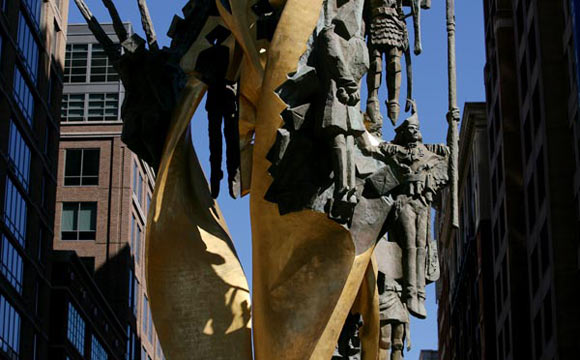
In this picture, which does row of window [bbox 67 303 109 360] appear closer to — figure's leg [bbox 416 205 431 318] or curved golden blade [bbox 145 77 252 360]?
curved golden blade [bbox 145 77 252 360]

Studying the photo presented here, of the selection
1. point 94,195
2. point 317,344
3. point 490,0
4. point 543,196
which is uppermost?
point 490,0

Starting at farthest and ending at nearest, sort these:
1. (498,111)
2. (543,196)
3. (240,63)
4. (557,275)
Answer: (498,111) < (543,196) < (557,275) < (240,63)

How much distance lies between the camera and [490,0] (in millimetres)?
84438

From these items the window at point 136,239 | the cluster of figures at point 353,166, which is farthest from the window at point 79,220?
the cluster of figures at point 353,166

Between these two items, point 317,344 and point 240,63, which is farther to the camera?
point 240,63

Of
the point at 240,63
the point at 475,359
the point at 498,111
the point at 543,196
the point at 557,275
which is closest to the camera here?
the point at 240,63

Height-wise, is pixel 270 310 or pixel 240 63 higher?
pixel 240 63

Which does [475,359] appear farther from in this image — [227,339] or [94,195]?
[227,339]

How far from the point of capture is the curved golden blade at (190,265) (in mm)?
17578

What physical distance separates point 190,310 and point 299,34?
3.73 m

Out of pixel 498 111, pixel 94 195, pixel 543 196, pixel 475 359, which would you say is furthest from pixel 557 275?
pixel 94 195

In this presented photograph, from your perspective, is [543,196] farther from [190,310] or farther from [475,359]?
[190,310]

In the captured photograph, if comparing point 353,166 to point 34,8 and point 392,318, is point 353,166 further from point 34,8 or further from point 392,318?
point 34,8

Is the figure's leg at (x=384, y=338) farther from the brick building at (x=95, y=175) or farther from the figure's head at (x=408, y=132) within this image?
the brick building at (x=95, y=175)
